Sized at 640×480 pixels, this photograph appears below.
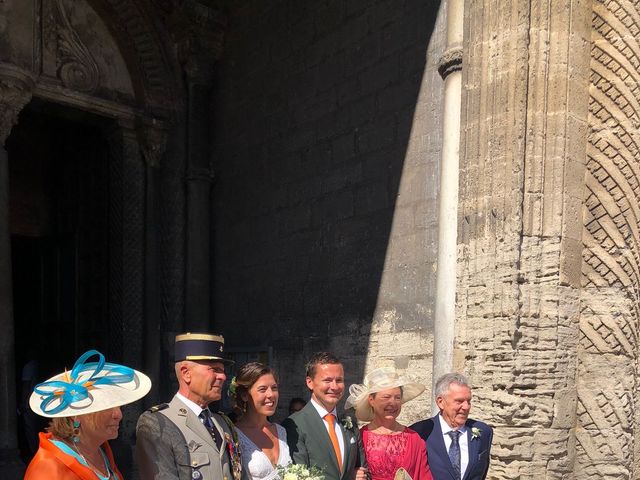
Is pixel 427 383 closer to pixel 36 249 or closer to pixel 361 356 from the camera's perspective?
pixel 361 356

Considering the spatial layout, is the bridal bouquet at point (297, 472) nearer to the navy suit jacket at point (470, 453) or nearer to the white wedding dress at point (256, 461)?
the white wedding dress at point (256, 461)

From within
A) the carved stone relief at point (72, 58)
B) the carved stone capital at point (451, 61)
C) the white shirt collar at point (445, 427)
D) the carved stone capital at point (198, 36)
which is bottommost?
the white shirt collar at point (445, 427)

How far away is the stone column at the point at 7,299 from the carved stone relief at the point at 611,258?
4.99m

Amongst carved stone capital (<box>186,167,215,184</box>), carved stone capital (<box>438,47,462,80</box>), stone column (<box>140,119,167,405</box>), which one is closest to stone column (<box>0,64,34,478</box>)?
stone column (<box>140,119,167,405</box>)

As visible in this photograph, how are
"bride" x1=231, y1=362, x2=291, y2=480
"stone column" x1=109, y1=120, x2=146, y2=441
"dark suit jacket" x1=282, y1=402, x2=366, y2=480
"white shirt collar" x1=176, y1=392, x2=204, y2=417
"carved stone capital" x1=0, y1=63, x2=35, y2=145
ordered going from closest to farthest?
"white shirt collar" x1=176, y1=392, x2=204, y2=417, "bride" x1=231, y1=362, x2=291, y2=480, "dark suit jacket" x1=282, y1=402, x2=366, y2=480, "carved stone capital" x1=0, y1=63, x2=35, y2=145, "stone column" x1=109, y1=120, x2=146, y2=441

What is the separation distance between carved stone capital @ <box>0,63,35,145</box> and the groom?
15.9 feet

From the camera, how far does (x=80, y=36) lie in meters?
8.71

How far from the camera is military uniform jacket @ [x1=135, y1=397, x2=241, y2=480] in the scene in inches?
126

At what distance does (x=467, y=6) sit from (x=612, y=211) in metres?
1.33

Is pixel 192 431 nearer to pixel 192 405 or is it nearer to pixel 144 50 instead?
pixel 192 405

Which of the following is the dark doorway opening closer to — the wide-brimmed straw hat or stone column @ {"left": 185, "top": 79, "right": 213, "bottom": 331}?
stone column @ {"left": 185, "top": 79, "right": 213, "bottom": 331}

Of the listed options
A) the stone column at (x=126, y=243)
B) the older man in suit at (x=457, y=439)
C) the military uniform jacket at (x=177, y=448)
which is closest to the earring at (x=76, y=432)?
the military uniform jacket at (x=177, y=448)

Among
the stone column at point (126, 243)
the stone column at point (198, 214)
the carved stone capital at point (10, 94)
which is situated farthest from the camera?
the stone column at point (198, 214)

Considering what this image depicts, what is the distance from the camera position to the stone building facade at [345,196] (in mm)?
4109
